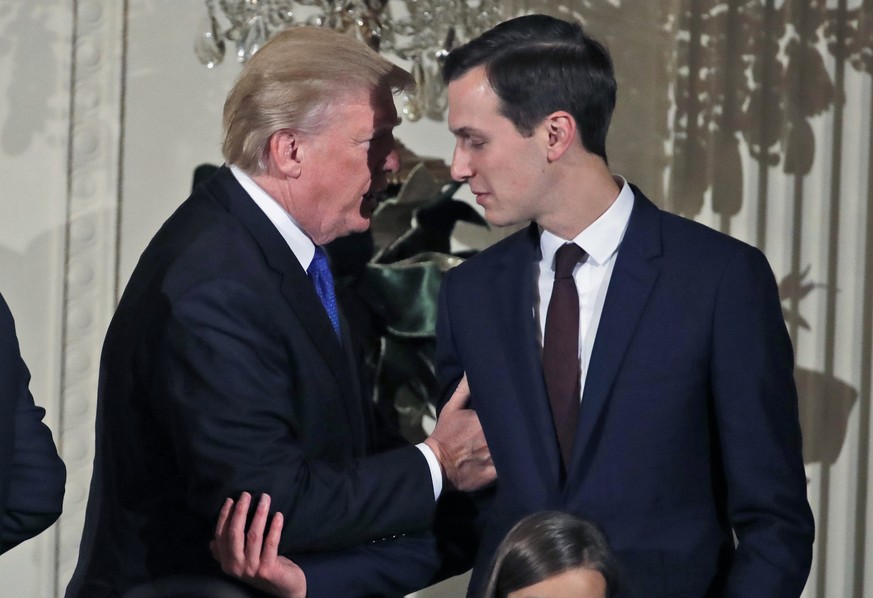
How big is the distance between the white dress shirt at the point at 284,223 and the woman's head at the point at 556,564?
0.29m

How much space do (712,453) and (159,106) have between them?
7.14 feet

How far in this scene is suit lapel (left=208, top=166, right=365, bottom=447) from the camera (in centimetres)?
237

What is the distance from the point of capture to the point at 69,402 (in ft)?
12.5

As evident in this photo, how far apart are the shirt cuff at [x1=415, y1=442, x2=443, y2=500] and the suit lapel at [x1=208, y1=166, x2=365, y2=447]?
13cm

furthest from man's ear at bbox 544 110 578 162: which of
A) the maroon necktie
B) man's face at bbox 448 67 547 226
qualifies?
the maroon necktie

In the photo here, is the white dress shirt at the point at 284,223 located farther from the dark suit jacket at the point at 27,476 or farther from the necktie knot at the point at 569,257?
the dark suit jacket at the point at 27,476

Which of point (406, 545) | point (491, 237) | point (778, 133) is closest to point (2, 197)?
point (491, 237)

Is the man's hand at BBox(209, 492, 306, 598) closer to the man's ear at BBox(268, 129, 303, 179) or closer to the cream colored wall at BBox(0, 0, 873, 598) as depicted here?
the man's ear at BBox(268, 129, 303, 179)

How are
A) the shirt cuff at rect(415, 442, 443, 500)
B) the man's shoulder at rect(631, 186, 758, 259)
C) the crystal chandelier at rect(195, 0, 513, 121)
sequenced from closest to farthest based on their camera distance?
1. the man's shoulder at rect(631, 186, 758, 259)
2. the shirt cuff at rect(415, 442, 443, 500)
3. the crystal chandelier at rect(195, 0, 513, 121)

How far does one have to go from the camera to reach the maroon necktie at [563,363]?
2.31 metres

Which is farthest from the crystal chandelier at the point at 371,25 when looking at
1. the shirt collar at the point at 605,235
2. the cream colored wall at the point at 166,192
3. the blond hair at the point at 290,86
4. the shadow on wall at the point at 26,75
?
the shirt collar at the point at 605,235

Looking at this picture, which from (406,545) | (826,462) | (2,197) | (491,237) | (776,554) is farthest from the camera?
(491,237)

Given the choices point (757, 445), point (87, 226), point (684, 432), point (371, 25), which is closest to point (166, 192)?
point (87, 226)

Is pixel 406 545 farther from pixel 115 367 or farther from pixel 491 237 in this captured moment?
pixel 491 237
